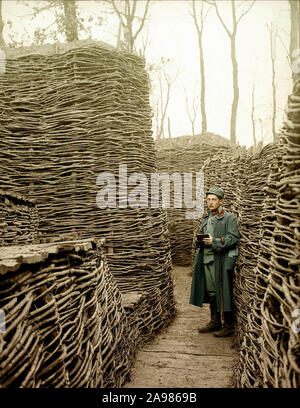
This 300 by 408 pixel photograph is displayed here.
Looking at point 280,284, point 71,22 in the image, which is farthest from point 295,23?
point 280,284

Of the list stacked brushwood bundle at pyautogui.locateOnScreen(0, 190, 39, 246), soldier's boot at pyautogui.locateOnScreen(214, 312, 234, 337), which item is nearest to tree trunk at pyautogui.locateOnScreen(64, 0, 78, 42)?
stacked brushwood bundle at pyautogui.locateOnScreen(0, 190, 39, 246)

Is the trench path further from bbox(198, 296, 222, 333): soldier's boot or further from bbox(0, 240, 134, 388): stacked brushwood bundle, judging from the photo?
bbox(0, 240, 134, 388): stacked brushwood bundle

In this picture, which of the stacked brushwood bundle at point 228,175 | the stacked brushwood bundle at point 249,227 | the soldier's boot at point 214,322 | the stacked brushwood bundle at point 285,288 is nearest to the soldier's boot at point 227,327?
the soldier's boot at point 214,322

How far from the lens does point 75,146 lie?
4102 millimetres

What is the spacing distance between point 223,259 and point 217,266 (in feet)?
0.36

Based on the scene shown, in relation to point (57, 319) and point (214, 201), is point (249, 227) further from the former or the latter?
point (57, 319)

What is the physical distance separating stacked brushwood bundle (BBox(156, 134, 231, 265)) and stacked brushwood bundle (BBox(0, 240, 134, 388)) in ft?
21.1

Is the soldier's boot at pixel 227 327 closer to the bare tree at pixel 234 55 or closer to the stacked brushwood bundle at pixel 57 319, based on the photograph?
the stacked brushwood bundle at pixel 57 319

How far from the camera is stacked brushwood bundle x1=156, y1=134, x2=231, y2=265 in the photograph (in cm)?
895

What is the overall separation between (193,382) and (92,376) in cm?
121

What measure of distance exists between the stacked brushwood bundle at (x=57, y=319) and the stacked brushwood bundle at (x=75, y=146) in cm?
157
